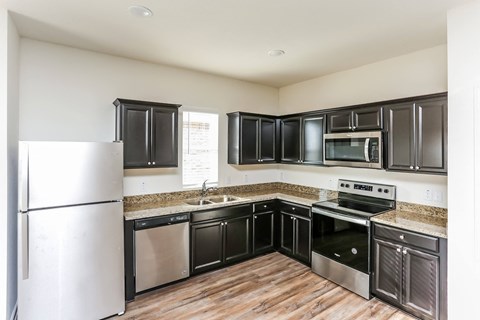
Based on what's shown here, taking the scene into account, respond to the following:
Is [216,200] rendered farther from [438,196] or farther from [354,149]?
[438,196]

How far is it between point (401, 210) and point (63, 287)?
3.75 m

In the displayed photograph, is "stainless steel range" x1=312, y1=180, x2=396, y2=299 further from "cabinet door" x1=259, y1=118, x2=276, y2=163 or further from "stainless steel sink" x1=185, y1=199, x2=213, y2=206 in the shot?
"stainless steel sink" x1=185, y1=199, x2=213, y2=206

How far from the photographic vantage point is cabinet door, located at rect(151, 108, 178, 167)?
10.8ft

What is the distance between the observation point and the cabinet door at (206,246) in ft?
11.1

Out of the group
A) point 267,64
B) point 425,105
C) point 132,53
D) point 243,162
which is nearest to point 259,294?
point 243,162

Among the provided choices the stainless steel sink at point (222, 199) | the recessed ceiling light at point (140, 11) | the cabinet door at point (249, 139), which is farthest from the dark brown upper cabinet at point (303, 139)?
the recessed ceiling light at point (140, 11)

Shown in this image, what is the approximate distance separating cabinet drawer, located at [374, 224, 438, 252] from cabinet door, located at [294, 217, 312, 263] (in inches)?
38.6

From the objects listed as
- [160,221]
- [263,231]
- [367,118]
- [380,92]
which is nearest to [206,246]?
[160,221]

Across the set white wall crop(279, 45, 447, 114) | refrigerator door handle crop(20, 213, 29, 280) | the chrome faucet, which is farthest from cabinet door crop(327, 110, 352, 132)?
refrigerator door handle crop(20, 213, 29, 280)

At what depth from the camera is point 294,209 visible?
389 centimetres

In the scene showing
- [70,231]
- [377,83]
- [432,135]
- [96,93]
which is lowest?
[70,231]

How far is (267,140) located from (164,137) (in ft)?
5.92

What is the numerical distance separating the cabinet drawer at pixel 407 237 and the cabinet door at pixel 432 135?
0.67m

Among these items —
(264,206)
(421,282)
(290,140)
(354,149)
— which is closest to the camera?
(421,282)
